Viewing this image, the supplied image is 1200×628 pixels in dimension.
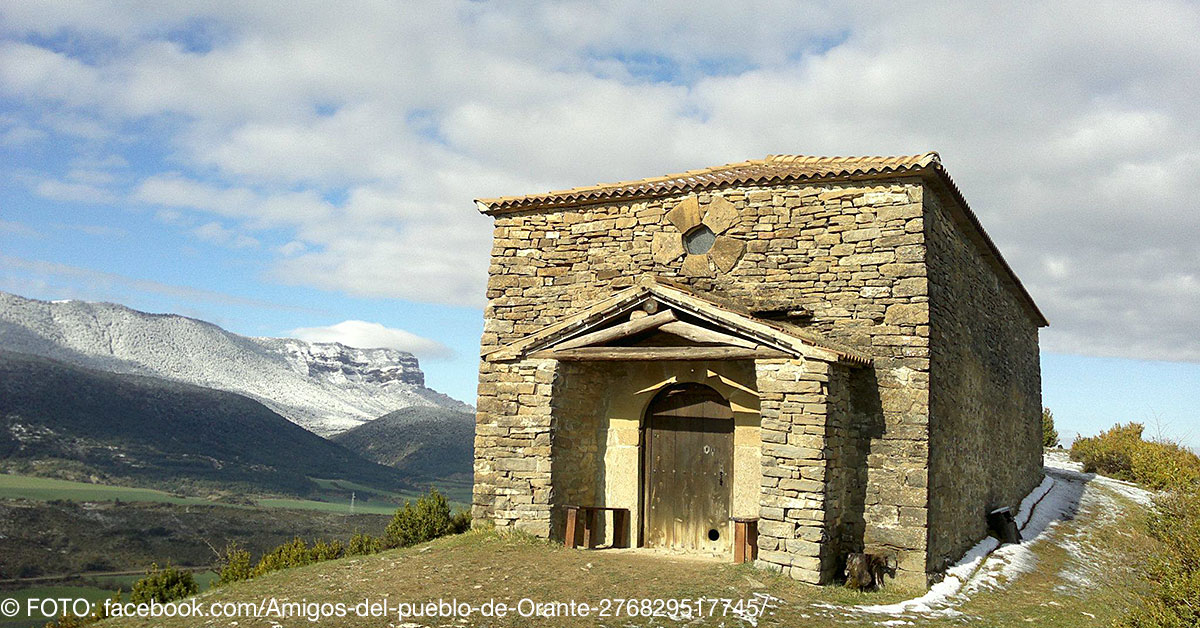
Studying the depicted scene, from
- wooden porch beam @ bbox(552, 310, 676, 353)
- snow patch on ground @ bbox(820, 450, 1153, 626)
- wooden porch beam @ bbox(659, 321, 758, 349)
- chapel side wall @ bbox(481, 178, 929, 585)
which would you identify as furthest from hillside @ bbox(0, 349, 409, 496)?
snow patch on ground @ bbox(820, 450, 1153, 626)

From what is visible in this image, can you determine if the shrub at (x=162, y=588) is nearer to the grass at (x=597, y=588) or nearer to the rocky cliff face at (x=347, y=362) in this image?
the grass at (x=597, y=588)

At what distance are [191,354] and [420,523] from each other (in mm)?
80035

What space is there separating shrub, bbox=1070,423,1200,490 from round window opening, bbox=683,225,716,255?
11977 mm

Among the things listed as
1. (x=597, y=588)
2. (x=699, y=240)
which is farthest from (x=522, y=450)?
(x=699, y=240)

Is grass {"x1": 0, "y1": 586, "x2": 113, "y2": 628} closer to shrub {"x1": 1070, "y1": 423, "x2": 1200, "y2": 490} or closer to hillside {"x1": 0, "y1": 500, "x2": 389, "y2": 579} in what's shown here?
hillside {"x1": 0, "y1": 500, "x2": 389, "y2": 579}

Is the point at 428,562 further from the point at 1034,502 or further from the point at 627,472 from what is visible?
the point at 1034,502

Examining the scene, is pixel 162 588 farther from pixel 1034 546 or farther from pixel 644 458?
pixel 1034 546

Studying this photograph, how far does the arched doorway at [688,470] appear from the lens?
34.0ft

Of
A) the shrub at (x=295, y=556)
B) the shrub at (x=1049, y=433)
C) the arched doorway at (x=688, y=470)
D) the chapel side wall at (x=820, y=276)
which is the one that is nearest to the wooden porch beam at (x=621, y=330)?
the chapel side wall at (x=820, y=276)

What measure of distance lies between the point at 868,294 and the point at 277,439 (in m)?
48.7

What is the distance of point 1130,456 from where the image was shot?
21.9 meters

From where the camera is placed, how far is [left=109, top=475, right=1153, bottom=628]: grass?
23.9ft

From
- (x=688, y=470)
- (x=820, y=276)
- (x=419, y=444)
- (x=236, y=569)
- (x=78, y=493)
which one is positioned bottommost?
(x=78, y=493)

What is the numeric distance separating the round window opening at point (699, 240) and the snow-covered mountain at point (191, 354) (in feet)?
213
